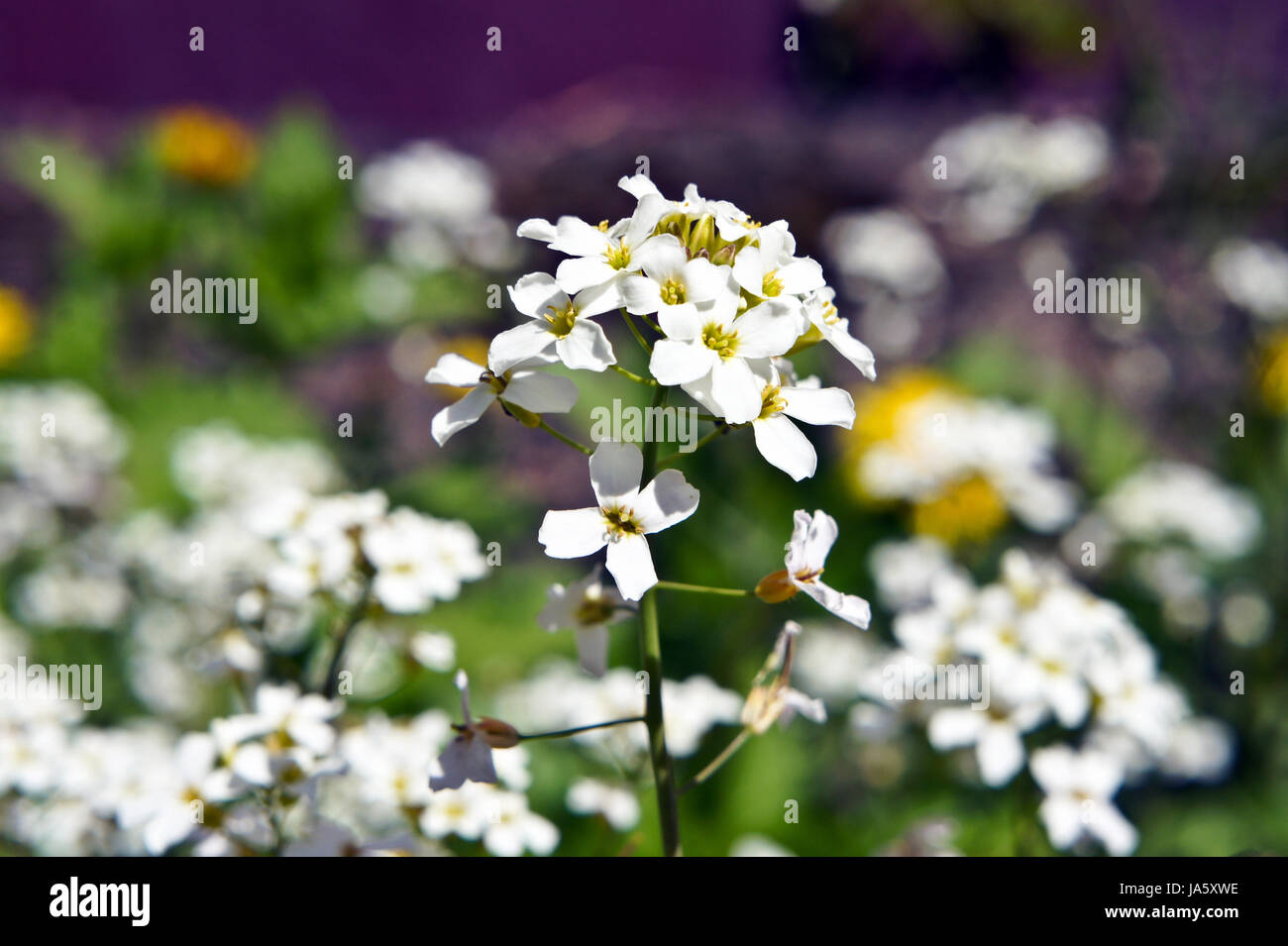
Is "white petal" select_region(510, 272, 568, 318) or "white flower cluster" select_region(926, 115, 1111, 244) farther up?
"white flower cluster" select_region(926, 115, 1111, 244)

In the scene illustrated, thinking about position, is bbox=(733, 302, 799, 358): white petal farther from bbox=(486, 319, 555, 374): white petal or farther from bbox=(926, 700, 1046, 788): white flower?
bbox=(926, 700, 1046, 788): white flower

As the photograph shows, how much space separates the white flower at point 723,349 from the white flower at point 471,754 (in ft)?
1.14

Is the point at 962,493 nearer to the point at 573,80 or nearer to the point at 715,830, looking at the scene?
the point at 715,830

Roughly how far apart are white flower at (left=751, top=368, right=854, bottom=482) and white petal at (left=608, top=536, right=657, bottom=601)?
Answer: 14 cm

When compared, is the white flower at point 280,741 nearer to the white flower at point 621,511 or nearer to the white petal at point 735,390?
the white flower at point 621,511

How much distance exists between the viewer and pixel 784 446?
2.93ft

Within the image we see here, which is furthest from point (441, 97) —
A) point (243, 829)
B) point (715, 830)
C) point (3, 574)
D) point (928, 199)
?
point (243, 829)

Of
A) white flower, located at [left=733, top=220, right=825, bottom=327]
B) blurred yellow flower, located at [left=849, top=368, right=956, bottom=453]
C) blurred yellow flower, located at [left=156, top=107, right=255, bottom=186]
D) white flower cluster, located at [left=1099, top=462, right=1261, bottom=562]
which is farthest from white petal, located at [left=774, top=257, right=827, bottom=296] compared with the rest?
blurred yellow flower, located at [left=156, top=107, right=255, bottom=186]

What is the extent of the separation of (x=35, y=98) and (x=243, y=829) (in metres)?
5.53

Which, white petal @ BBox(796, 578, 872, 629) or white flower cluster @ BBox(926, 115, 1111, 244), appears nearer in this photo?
white petal @ BBox(796, 578, 872, 629)

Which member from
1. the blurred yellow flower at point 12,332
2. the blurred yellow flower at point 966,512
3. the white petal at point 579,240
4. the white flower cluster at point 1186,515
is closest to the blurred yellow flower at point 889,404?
the blurred yellow flower at point 966,512

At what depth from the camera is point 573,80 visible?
16.9 ft

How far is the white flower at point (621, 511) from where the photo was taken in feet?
2.84

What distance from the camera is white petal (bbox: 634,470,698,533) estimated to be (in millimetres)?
875
